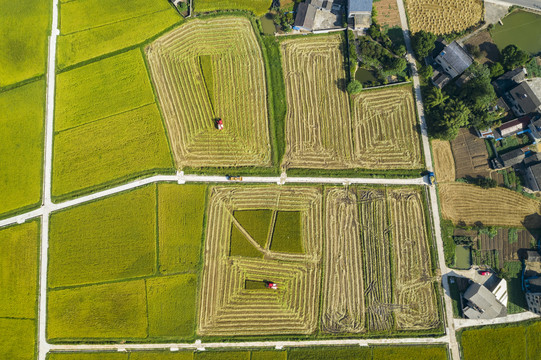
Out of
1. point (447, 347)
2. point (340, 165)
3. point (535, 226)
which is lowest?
point (447, 347)

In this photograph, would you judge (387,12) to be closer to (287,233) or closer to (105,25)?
(287,233)

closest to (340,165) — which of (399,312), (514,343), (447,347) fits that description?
(399,312)

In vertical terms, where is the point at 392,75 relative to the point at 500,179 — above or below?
above

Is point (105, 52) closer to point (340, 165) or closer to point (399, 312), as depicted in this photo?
point (340, 165)

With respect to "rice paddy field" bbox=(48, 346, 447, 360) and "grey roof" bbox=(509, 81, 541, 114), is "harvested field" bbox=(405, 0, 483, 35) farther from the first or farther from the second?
"rice paddy field" bbox=(48, 346, 447, 360)

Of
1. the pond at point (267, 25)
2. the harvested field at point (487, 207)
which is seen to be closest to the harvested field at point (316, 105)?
the pond at point (267, 25)

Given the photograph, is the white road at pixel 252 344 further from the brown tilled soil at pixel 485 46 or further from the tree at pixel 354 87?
the brown tilled soil at pixel 485 46

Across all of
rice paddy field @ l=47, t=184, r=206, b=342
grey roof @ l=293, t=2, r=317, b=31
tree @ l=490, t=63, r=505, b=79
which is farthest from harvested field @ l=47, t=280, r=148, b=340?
tree @ l=490, t=63, r=505, b=79
